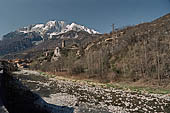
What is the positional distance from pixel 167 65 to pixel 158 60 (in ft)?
6.79

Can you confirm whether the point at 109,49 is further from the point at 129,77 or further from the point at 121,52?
the point at 129,77

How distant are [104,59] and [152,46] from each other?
15955mm

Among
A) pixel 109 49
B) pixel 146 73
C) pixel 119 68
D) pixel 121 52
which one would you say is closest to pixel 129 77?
pixel 146 73

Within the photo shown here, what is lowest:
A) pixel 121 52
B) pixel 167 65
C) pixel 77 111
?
pixel 77 111

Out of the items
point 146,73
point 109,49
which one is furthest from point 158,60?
point 109,49

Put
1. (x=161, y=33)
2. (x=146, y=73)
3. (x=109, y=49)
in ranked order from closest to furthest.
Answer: (x=146, y=73) < (x=161, y=33) < (x=109, y=49)

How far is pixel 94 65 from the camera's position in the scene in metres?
44.0

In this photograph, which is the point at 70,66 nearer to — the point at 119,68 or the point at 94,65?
the point at 94,65

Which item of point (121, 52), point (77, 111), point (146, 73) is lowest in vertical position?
point (77, 111)

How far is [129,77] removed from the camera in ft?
108

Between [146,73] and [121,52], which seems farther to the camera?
[121,52]

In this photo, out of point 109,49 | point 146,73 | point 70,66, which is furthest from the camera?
point 109,49

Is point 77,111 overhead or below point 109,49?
below

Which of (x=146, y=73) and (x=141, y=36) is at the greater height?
(x=141, y=36)
